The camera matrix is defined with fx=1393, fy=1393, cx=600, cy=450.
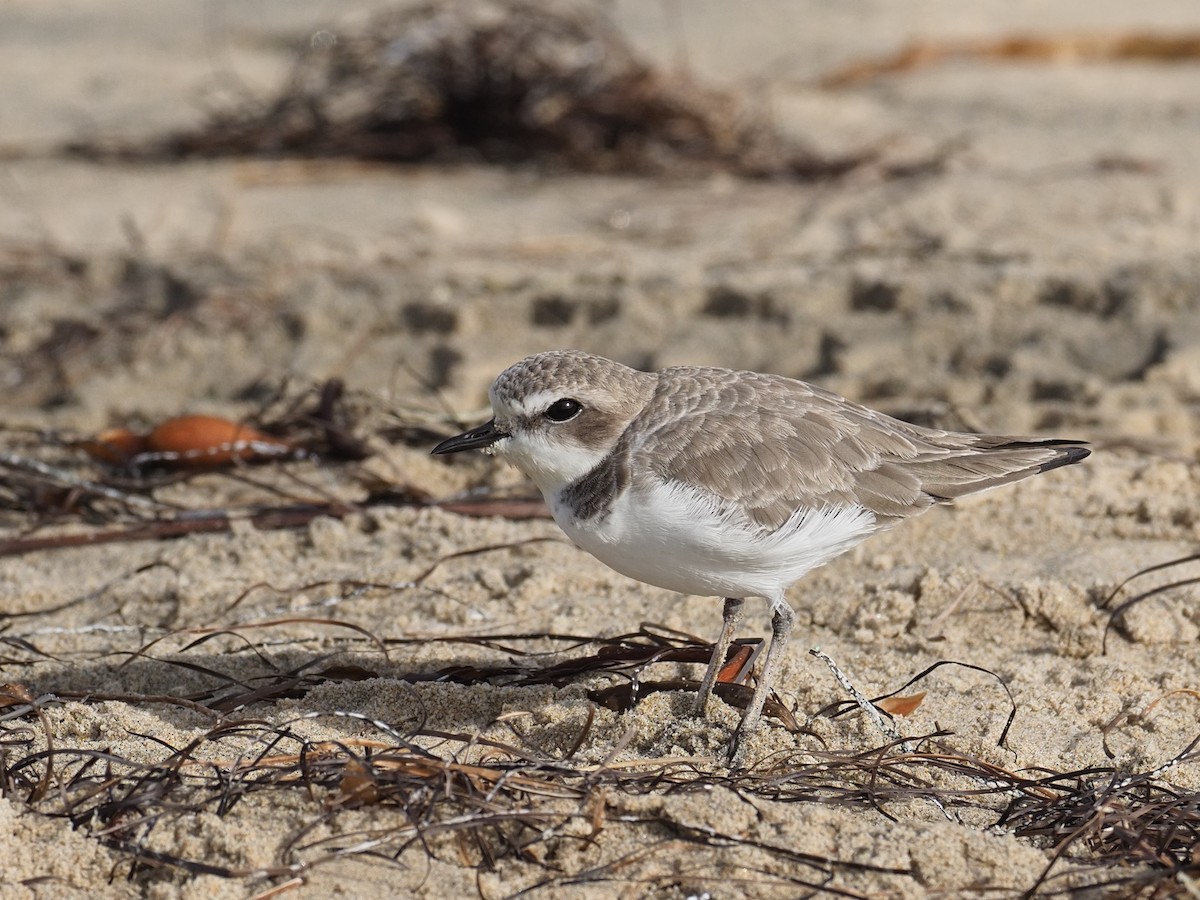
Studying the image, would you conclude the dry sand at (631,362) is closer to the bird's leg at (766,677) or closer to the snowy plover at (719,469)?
the bird's leg at (766,677)

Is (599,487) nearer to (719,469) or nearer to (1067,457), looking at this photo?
(719,469)

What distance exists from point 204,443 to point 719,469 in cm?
265

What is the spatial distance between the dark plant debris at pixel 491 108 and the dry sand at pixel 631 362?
266 mm

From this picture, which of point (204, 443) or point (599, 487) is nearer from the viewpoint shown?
point (599, 487)

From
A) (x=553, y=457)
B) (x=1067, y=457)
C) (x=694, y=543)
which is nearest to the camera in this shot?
(x=694, y=543)

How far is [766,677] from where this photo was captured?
11.9ft

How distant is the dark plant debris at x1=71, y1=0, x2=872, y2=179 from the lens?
8.64m

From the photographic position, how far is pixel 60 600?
4.64 meters

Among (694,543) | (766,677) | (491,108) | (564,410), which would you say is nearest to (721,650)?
(766,677)

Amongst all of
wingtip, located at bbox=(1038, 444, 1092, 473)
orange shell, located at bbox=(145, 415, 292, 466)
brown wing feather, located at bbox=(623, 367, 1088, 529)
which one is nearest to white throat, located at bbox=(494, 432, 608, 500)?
brown wing feather, located at bbox=(623, 367, 1088, 529)

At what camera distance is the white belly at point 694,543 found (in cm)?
342

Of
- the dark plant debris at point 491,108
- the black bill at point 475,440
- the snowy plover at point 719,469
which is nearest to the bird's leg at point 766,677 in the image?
the snowy plover at point 719,469

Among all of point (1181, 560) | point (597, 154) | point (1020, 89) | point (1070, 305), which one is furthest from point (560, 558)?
point (1020, 89)

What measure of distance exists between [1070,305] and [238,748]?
4206 mm
